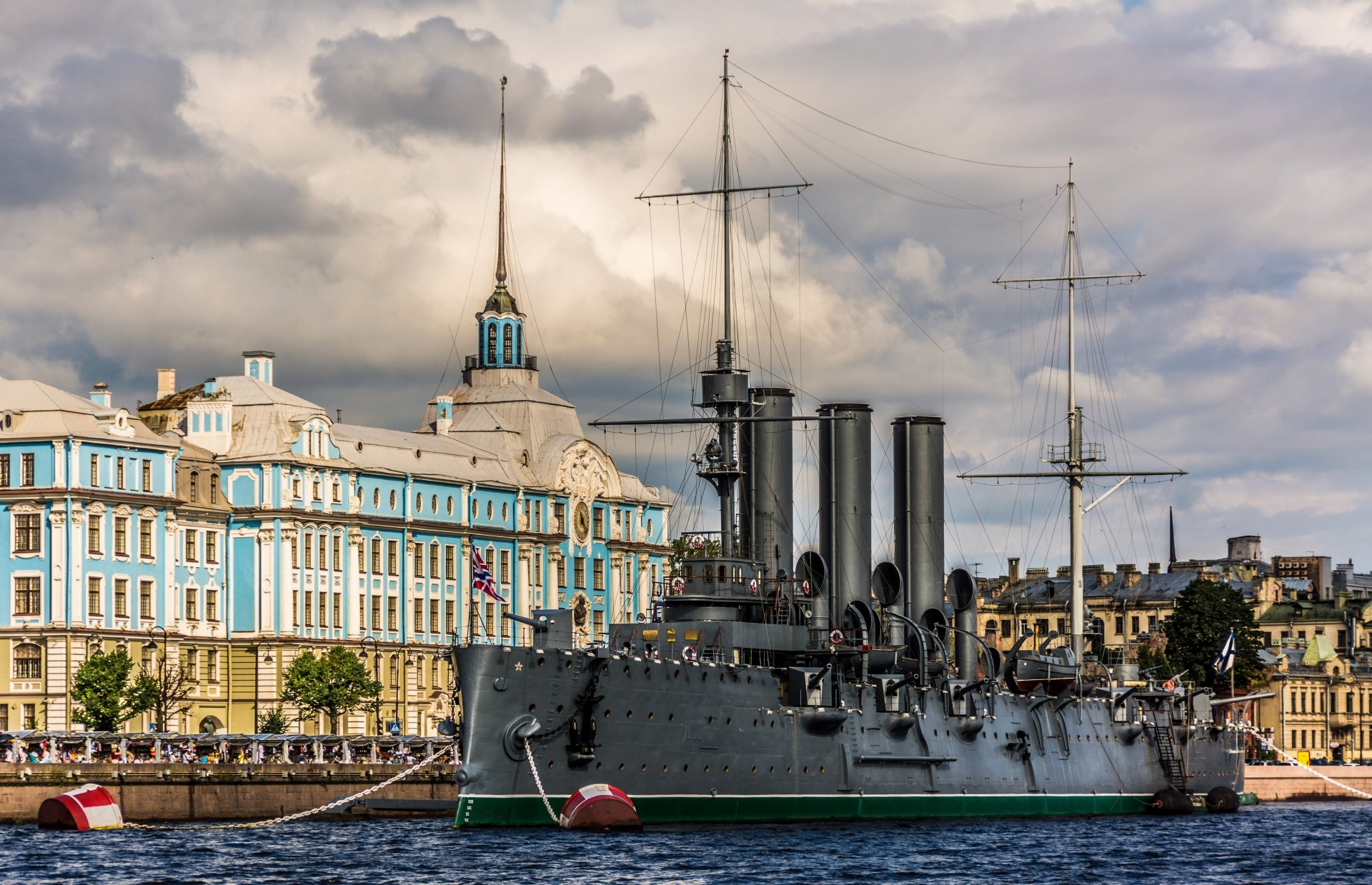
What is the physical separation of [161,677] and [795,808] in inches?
1624

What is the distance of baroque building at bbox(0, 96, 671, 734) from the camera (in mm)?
110250

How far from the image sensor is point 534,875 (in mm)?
59844

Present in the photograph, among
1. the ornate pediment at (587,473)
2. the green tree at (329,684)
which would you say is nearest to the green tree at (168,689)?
the green tree at (329,684)

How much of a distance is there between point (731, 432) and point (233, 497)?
4372cm

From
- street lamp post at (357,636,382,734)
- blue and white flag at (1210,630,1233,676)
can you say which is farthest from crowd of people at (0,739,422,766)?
blue and white flag at (1210,630,1233,676)

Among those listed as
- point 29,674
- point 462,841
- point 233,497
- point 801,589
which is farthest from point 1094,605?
point 462,841

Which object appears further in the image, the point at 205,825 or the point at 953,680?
the point at 953,680

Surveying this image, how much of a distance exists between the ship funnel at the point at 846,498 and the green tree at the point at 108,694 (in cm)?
3151

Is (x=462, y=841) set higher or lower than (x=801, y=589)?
lower

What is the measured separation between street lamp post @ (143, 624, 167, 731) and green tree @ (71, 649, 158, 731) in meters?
0.88

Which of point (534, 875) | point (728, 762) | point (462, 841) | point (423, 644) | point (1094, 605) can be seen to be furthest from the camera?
point (1094, 605)

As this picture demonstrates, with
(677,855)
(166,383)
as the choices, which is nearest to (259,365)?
(166,383)

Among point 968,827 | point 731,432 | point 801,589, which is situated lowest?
point 968,827

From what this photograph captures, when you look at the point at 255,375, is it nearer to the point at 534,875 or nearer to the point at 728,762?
the point at 728,762
